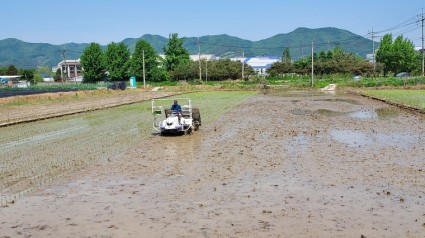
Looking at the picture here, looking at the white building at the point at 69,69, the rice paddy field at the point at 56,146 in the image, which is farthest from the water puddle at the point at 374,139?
the white building at the point at 69,69

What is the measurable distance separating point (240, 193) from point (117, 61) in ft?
251

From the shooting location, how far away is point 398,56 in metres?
76.1

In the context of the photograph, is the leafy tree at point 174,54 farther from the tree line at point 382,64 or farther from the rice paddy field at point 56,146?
the rice paddy field at point 56,146

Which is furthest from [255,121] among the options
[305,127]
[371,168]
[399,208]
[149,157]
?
[399,208]

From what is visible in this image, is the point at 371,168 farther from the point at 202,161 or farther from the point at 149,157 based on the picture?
the point at 149,157

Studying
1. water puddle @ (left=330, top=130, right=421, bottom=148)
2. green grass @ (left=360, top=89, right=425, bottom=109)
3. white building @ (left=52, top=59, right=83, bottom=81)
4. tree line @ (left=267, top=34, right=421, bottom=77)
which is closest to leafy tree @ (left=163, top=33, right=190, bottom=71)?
tree line @ (left=267, top=34, right=421, bottom=77)

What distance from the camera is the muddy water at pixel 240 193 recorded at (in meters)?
6.34

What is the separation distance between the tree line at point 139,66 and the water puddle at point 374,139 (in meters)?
66.0

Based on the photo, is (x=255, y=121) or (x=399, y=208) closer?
(x=399, y=208)

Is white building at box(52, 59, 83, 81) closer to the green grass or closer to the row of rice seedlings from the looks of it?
the green grass

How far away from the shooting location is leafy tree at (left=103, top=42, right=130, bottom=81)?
82000 millimetres

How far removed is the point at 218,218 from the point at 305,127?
12317 millimetres

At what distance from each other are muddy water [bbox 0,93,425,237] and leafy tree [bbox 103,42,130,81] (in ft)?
229

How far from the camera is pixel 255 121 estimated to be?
70.6 feet
